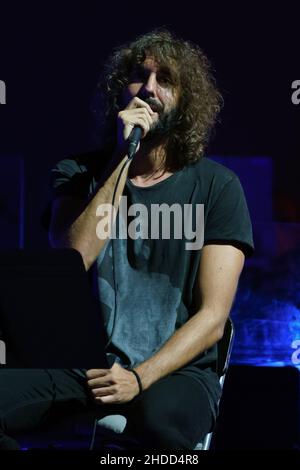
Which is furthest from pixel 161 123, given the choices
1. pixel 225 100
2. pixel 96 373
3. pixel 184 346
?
pixel 225 100

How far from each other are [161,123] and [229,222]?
1.15 ft

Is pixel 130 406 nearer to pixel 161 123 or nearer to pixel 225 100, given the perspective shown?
pixel 161 123

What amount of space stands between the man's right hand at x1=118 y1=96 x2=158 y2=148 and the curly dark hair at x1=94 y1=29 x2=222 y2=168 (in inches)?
10.6

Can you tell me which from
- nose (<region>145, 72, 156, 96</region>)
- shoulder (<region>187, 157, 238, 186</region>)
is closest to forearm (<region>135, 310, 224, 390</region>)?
shoulder (<region>187, 157, 238, 186</region>)

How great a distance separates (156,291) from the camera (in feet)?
8.40

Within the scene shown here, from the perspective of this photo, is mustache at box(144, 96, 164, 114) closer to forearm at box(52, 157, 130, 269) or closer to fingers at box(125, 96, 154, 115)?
fingers at box(125, 96, 154, 115)

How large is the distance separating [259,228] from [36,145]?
0.93 m

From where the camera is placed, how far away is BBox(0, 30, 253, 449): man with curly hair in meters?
2.32

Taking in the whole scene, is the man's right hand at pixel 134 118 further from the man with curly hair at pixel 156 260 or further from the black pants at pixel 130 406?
the black pants at pixel 130 406

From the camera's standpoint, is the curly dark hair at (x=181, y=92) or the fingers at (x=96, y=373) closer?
the fingers at (x=96, y=373)

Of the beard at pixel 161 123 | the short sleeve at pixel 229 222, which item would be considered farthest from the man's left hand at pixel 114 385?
the beard at pixel 161 123

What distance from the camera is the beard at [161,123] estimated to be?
2615 millimetres

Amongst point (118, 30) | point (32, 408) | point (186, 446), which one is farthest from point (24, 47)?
point (186, 446)

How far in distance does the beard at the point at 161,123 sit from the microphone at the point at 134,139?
0.14 meters
